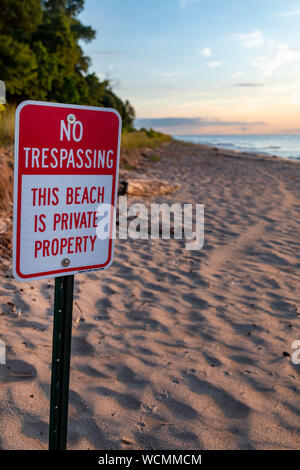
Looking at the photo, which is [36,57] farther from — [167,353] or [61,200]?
[61,200]

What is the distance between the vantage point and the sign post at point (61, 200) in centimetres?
117

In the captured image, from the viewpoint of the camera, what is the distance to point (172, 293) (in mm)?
4023

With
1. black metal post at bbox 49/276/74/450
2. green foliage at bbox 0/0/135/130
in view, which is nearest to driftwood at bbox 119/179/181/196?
black metal post at bbox 49/276/74/450

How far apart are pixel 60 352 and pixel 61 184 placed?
21.9 inches

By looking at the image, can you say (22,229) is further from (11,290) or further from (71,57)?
(71,57)

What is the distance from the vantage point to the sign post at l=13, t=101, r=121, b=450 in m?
1.17

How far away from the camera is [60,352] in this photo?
1.29 meters

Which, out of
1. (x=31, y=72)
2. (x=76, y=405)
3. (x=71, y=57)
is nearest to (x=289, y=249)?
(x=76, y=405)

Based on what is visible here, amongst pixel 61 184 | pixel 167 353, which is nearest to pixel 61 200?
pixel 61 184

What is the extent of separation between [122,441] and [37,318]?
1.49 m

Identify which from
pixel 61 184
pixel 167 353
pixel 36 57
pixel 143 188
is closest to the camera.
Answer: pixel 61 184

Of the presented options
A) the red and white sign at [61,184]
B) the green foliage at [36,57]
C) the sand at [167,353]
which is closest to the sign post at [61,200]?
the red and white sign at [61,184]

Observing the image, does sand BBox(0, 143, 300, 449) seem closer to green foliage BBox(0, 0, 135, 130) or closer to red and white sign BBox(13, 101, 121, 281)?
red and white sign BBox(13, 101, 121, 281)

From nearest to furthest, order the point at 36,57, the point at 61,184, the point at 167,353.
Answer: the point at 61,184 → the point at 167,353 → the point at 36,57
